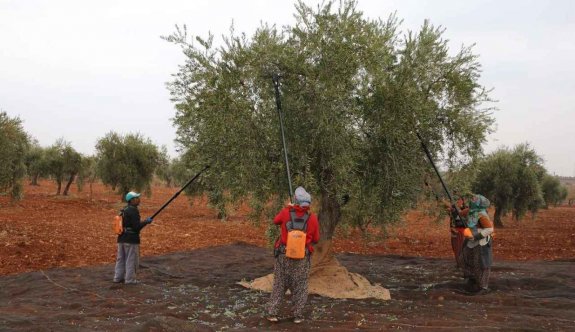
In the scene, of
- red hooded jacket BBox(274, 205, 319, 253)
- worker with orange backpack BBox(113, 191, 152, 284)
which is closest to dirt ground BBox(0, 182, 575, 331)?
worker with orange backpack BBox(113, 191, 152, 284)

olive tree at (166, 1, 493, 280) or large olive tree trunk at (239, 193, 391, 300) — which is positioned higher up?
olive tree at (166, 1, 493, 280)

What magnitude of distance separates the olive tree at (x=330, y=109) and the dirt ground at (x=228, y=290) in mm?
2868

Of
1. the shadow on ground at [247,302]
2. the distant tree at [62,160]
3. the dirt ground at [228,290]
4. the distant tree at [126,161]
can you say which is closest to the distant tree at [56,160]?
the distant tree at [62,160]

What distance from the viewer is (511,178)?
30438 millimetres

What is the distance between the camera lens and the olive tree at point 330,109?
1116 centimetres

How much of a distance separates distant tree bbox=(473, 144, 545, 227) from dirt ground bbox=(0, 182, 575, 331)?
722cm

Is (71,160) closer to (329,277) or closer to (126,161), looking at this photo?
(126,161)

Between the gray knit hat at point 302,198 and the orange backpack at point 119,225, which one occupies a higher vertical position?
the gray knit hat at point 302,198

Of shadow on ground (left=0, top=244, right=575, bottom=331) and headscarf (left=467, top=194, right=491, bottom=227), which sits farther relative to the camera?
headscarf (left=467, top=194, right=491, bottom=227)

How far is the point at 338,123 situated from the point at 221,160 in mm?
3194

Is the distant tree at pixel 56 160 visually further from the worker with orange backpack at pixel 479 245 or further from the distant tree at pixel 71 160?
the worker with orange backpack at pixel 479 245

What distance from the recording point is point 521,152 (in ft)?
103

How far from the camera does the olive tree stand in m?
11.2

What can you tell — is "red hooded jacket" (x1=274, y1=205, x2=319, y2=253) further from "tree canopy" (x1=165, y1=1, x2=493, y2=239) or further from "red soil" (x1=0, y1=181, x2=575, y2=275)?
"red soil" (x1=0, y1=181, x2=575, y2=275)
